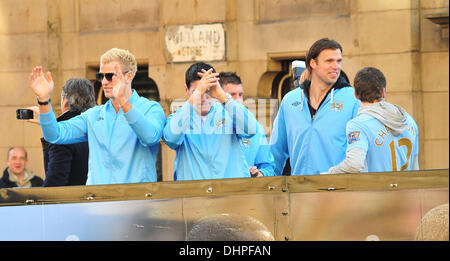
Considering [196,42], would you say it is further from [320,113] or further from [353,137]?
[353,137]

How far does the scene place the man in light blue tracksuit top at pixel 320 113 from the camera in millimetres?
5562

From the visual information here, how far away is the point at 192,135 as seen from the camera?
18.5 ft

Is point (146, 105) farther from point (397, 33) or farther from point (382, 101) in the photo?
point (397, 33)

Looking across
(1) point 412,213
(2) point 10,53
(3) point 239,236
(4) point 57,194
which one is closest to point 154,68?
(2) point 10,53

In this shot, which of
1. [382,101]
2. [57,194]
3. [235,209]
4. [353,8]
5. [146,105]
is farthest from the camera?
[353,8]

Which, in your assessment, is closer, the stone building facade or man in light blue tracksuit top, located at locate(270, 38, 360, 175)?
man in light blue tracksuit top, located at locate(270, 38, 360, 175)

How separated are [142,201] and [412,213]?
115 cm

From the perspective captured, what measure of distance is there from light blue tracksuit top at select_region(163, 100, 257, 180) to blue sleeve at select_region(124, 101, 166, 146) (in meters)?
0.05

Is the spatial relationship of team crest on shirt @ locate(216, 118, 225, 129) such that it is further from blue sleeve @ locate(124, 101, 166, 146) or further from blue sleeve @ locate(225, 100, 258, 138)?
blue sleeve @ locate(124, 101, 166, 146)

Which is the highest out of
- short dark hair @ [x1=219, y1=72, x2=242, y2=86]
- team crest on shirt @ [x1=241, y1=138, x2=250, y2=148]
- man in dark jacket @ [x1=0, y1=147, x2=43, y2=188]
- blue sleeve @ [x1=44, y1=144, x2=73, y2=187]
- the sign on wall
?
the sign on wall

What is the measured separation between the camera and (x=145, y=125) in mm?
5496

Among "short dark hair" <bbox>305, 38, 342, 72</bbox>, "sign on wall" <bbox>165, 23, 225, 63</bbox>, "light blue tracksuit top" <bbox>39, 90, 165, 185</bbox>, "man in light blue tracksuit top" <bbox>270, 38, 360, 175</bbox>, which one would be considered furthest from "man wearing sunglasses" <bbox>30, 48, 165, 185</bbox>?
"sign on wall" <bbox>165, 23, 225, 63</bbox>

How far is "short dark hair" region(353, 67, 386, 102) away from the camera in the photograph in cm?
537

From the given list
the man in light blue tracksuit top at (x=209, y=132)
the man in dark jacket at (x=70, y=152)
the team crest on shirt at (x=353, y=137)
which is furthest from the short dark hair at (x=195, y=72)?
the man in dark jacket at (x=70, y=152)
